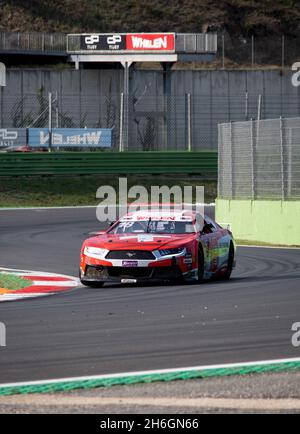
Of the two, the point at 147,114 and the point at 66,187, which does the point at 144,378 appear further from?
the point at 147,114

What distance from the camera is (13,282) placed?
645 inches

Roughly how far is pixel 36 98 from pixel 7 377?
3606 cm

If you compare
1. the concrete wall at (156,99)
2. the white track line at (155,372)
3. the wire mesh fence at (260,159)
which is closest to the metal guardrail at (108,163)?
the concrete wall at (156,99)

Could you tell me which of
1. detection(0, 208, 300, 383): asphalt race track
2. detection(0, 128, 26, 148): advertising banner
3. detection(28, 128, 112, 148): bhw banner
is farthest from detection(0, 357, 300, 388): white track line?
detection(28, 128, 112, 148): bhw banner

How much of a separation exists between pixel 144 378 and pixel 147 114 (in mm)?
36430

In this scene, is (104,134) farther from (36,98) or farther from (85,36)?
(85,36)

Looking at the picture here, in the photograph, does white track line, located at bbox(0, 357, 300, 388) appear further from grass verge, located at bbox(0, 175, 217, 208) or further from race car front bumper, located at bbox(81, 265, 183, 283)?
grass verge, located at bbox(0, 175, 217, 208)

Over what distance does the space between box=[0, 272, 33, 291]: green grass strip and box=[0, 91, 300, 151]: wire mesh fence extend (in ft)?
74.8

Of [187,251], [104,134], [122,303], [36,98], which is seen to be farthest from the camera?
[36,98]

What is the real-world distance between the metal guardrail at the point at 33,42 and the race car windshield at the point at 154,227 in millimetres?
37191

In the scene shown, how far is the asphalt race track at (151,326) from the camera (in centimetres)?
903
